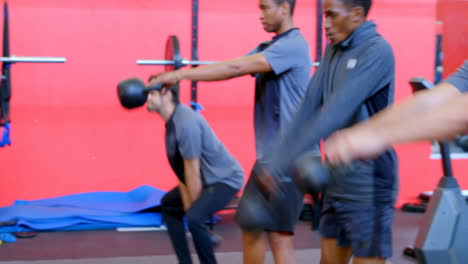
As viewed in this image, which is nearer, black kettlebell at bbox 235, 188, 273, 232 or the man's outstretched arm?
the man's outstretched arm

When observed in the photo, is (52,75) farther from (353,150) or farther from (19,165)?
(353,150)

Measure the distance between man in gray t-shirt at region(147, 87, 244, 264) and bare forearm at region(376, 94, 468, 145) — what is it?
190 cm

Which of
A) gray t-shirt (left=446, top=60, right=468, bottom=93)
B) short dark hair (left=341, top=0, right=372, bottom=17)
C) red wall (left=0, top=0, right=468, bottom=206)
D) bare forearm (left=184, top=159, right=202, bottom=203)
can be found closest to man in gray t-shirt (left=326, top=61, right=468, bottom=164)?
gray t-shirt (left=446, top=60, right=468, bottom=93)

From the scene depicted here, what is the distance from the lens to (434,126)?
35.3 inches

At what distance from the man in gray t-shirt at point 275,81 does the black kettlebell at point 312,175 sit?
41.4 inches

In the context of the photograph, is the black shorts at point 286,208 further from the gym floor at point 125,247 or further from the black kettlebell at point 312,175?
the gym floor at point 125,247

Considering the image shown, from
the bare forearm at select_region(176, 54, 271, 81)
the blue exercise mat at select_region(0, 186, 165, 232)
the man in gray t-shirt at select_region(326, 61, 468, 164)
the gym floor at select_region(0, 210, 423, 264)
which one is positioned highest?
the bare forearm at select_region(176, 54, 271, 81)

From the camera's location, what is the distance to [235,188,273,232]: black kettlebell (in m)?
1.80

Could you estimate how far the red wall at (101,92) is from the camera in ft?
14.6

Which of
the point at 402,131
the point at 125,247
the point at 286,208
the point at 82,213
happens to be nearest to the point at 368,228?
the point at 286,208

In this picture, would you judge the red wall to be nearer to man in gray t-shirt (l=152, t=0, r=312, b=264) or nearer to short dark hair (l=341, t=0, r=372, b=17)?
man in gray t-shirt (l=152, t=0, r=312, b=264)

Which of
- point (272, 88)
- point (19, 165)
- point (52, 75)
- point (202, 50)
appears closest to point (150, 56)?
point (202, 50)

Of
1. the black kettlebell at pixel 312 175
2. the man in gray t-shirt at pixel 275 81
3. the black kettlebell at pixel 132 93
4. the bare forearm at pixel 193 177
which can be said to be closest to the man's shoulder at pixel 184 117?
the bare forearm at pixel 193 177

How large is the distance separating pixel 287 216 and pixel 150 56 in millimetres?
2605
